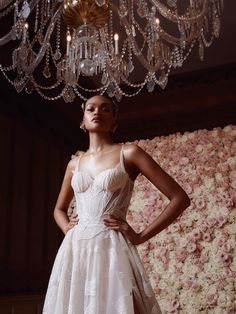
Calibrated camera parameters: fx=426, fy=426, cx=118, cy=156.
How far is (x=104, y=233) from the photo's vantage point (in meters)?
1.53

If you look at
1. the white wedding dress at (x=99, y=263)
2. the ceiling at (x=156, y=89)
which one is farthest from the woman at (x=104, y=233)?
the ceiling at (x=156, y=89)

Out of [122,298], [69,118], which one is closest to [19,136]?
[69,118]

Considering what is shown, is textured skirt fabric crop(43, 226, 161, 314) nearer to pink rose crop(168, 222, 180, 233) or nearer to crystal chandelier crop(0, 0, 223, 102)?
crystal chandelier crop(0, 0, 223, 102)

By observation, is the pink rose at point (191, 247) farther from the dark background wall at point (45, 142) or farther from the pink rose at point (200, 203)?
the dark background wall at point (45, 142)

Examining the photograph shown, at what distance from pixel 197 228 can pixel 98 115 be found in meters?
1.72

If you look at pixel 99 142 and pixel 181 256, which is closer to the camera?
pixel 99 142

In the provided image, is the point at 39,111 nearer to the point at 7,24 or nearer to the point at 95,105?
the point at 7,24

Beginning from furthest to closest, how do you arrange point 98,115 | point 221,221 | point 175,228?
point 175,228, point 221,221, point 98,115

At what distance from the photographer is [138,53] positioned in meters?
2.01

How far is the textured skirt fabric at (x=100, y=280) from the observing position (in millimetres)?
1399

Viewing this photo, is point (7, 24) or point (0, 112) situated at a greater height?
A: point (7, 24)

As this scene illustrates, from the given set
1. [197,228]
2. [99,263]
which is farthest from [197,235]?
[99,263]

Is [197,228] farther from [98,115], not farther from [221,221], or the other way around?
[98,115]

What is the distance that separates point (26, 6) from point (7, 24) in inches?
34.7
